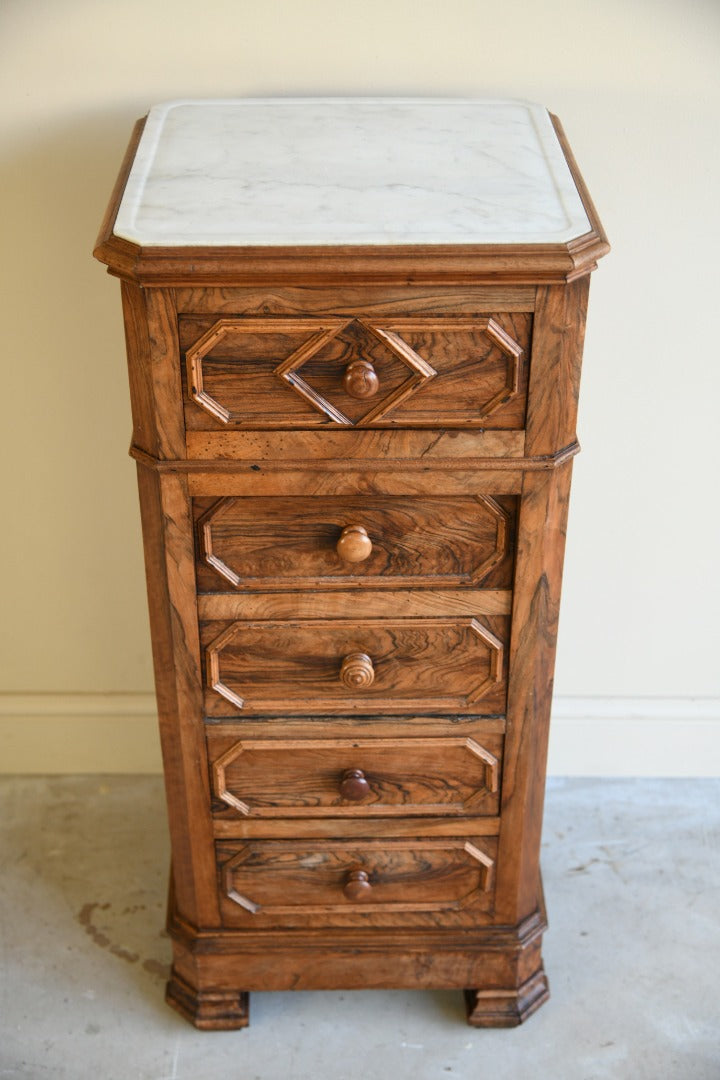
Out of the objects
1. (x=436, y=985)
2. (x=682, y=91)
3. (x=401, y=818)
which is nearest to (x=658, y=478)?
(x=682, y=91)

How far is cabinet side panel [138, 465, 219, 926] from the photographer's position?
1.48m

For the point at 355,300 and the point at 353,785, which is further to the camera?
the point at 353,785

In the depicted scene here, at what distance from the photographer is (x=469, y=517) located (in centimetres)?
149

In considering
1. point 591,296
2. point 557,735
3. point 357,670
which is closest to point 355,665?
point 357,670

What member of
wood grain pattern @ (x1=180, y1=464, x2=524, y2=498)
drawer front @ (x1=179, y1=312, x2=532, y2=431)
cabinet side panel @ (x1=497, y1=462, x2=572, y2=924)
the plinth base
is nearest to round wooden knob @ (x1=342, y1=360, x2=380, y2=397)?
drawer front @ (x1=179, y1=312, x2=532, y2=431)

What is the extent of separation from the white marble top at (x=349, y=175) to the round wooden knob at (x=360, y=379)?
137mm

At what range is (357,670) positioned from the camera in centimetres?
156

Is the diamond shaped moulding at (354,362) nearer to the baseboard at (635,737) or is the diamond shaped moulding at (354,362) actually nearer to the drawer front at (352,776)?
the drawer front at (352,776)

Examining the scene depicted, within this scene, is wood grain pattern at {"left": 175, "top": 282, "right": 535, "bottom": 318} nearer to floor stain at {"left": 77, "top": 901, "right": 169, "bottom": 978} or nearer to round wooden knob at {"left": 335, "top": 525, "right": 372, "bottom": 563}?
round wooden knob at {"left": 335, "top": 525, "right": 372, "bottom": 563}

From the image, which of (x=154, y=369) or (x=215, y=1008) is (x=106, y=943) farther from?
(x=154, y=369)

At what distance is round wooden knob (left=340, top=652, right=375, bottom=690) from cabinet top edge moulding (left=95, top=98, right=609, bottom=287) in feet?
1.65

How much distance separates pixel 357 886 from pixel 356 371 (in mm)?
766

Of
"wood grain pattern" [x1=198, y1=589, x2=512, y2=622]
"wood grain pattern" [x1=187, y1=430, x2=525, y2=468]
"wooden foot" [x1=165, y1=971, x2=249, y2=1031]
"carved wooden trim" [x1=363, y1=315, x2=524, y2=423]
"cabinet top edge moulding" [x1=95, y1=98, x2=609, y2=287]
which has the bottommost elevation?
"wooden foot" [x1=165, y1=971, x2=249, y2=1031]

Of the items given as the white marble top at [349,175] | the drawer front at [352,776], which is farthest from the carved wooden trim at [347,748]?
the white marble top at [349,175]
